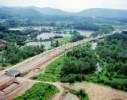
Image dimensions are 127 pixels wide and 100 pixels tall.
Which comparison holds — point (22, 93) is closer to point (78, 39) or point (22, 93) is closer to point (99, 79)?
point (99, 79)

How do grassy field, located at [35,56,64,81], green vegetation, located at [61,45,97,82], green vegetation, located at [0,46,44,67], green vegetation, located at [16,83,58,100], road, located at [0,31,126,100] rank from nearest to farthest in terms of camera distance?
1. green vegetation, located at [16,83,58,100]
2. road, located at [0,31,126,100]
3. green vegetation, located at [61,45,97,82]
4. grassy field, located at [35,56,64,81]
5. green vegetation, located at [0,46,44,67]

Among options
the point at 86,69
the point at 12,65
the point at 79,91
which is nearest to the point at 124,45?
the point at 86,69

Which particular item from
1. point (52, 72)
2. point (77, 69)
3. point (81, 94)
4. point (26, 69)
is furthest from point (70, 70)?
point (81, 94)

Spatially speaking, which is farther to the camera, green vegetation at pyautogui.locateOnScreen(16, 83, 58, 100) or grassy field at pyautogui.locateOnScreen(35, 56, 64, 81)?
grassy field at pyautogui.locateOnScreen(35, 56, 64, 81)

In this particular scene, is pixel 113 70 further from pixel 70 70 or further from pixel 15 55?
pixel 15 55

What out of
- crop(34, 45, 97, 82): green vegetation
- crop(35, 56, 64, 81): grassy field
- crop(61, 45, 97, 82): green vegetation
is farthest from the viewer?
crop(35, 56, 64, 81): grassy field

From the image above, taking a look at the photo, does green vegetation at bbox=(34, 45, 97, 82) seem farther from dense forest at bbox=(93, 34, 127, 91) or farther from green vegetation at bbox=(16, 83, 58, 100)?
green vegetation at bbox=(16, 83, 58, 100)

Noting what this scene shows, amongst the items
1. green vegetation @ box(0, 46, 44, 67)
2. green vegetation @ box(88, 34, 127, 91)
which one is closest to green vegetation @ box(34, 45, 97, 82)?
green vegetation @ box(88, 34, 127, 91)

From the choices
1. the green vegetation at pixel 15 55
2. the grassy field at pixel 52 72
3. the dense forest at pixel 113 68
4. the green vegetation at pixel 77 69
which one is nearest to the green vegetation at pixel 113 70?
the dense forest at pixel 113 68
